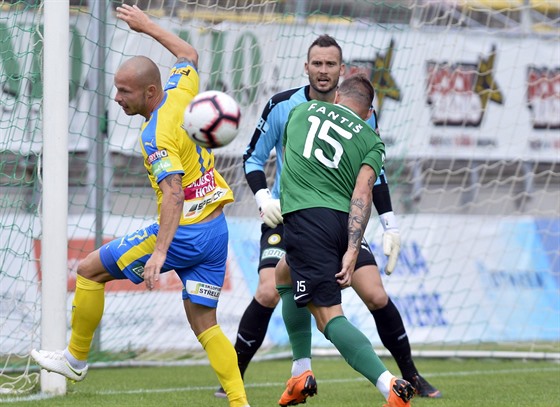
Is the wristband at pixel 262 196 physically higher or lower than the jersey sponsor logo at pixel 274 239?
higher

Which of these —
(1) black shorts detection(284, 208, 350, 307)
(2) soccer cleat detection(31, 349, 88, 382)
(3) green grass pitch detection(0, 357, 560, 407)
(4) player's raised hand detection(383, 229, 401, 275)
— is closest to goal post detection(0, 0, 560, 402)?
(3) green grass pitch detection(0, 357, 560, 407)

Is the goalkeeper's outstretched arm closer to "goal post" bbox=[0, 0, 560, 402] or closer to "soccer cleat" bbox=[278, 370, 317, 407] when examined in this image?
"soccer cleat" bbox=[278, 370, 317, 407]

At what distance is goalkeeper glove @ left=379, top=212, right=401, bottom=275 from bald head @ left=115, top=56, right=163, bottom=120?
1.65 m

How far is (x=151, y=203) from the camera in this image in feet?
27.3

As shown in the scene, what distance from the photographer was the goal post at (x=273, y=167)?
675 centimetres

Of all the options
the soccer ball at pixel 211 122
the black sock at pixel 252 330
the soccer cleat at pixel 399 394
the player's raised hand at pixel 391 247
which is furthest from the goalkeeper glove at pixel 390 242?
the soccer ball at pixel 211 122

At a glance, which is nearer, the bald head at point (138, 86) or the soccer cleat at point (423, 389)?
the bald head at point (138, 86)

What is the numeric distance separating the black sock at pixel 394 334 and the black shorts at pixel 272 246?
0.70m

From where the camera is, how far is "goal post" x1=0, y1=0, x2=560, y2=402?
22.2 feet

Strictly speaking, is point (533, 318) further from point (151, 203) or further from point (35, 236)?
point (35, 236)

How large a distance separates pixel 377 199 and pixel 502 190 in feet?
15.3

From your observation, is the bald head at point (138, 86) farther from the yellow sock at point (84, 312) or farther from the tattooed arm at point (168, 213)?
the yellow sock at point (84, 312)

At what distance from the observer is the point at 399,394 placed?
4.48 meters

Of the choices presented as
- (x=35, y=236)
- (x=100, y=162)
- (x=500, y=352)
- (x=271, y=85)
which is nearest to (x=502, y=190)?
(x=500, y=352)
